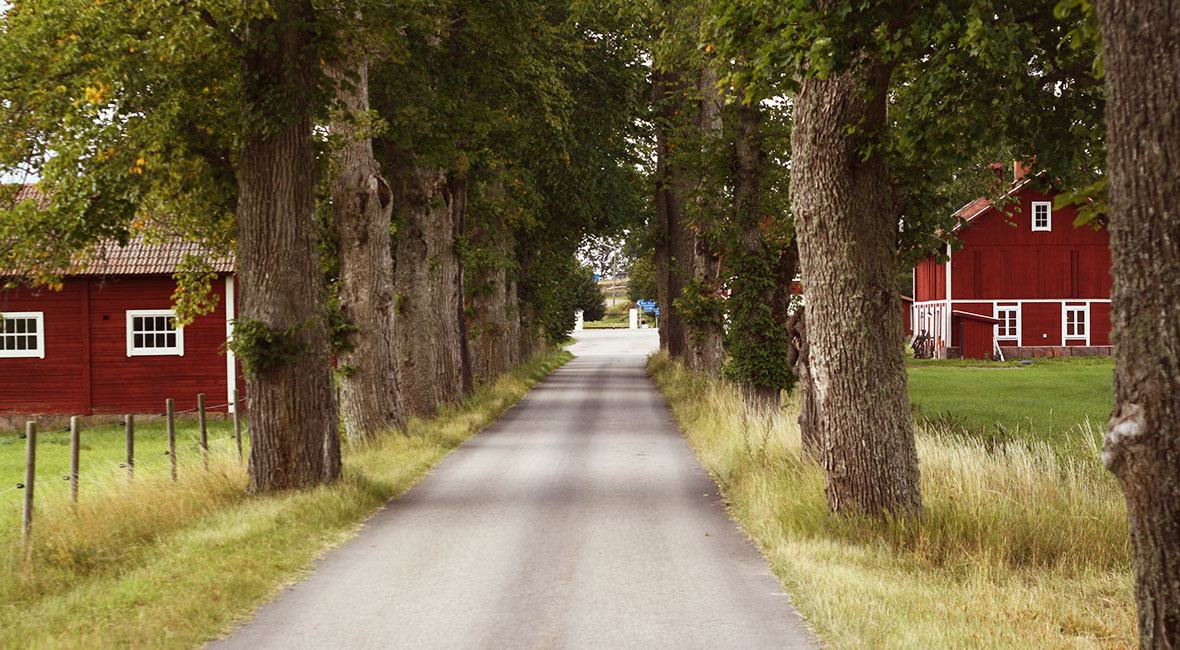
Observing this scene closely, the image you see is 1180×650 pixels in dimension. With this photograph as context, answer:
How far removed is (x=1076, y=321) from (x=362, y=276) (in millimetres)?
47173

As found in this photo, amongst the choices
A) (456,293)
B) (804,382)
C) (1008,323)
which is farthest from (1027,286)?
(804,382)

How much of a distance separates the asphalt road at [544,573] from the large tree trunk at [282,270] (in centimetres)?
148

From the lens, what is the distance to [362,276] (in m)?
18.6

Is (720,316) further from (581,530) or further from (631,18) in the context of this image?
(581,530)

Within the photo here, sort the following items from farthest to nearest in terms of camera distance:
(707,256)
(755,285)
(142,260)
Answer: (142,260) → (707,256) → (755,285)

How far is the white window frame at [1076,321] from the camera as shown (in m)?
56.8

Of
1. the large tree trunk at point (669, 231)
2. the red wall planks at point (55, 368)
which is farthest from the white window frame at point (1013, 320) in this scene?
the red wall planks at point (55, 368)

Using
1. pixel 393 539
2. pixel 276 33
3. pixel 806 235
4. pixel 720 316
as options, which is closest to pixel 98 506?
pixel 393 539

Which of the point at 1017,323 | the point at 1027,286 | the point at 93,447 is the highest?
the point at 1027,286

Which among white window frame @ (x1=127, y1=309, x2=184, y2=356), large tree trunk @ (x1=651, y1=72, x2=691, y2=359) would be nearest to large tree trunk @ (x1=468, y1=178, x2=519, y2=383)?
large tree trunk @ (x1=651, y1=72, x2=691, y2=359)

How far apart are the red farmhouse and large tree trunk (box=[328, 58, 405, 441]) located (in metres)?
14.6

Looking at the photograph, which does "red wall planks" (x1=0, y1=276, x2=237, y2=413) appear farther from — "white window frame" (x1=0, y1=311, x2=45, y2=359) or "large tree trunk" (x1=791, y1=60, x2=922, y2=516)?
"large tree trunk" (x1=791, y1=60, x2=922, y2=516)

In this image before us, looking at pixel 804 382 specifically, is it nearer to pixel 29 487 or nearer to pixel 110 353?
pixel 29 487

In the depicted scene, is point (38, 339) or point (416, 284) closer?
point (416, 284)
